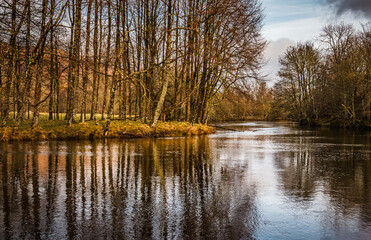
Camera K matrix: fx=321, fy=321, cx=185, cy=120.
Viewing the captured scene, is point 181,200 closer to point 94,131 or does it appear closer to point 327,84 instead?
point 94,131

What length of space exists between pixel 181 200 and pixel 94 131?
59.6 feet

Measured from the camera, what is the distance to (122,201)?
705cm

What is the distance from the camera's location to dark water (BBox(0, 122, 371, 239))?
212 inches

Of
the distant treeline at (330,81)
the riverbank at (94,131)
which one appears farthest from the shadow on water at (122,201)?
the distant treeline at (330,81)

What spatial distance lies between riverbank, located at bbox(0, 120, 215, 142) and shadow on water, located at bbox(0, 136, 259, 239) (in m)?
9.93

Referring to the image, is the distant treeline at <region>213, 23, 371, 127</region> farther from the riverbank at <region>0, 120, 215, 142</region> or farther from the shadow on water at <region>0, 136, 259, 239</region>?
the shadow on water at <region>0, 136, 259, 239</region>

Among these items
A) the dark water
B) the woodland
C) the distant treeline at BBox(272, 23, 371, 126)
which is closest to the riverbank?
the woodland

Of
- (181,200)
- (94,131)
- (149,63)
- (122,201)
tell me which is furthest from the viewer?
(149,63)

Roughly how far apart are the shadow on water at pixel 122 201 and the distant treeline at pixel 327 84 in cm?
2586

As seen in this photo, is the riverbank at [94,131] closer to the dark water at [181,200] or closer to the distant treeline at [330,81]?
the dark water at [181,200]

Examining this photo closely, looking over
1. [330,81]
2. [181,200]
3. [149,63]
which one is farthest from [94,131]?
[330,81]

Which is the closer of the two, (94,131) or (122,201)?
(122,201)

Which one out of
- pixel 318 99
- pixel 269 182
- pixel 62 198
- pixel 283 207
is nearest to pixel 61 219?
pixel 62 198

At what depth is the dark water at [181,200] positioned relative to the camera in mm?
5387
